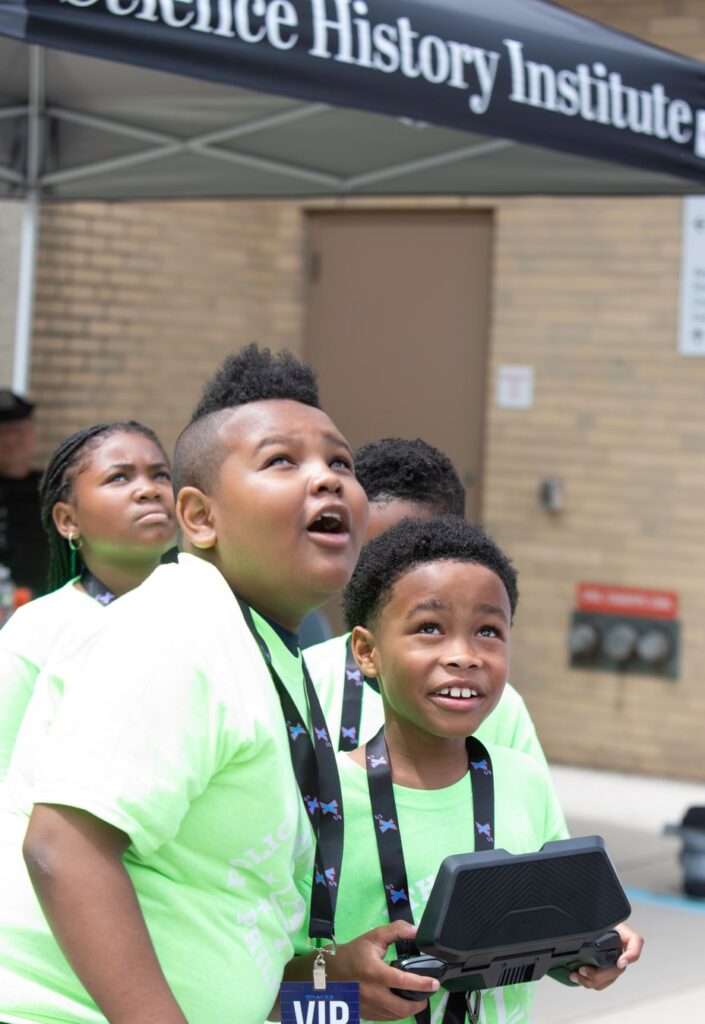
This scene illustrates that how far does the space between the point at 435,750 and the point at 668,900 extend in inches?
153

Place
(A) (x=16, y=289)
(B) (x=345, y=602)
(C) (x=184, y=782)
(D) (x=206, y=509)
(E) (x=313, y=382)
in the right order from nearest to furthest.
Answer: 1. (C) (x=184, y=782)
2. (D) (x=206, y=509)
3. (E) (x=313, y=382)
4. (B) (x=345, y=602)
5. (A) (x=16, y=289)

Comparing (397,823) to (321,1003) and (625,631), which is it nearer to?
(321,1003)

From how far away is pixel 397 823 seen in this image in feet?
6.89

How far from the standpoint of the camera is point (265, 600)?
175cm

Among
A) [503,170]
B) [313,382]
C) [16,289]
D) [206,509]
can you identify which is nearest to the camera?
[206,509]

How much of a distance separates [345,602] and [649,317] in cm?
580

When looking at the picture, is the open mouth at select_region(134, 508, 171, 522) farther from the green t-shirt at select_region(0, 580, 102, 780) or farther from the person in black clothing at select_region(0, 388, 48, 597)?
the person in black clothing at select_region(0, 388, 48, 597)

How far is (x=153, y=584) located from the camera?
5.41 feet

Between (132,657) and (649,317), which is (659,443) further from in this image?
(132,657)

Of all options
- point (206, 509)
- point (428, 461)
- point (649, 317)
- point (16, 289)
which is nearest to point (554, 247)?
point (649, 317)

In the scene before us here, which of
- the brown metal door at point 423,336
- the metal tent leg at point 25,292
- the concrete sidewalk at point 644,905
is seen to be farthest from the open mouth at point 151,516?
Result: the brown metal door at point 423,336

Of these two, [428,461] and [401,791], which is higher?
[428,461]

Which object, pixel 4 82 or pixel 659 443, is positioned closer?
pixel 4 82

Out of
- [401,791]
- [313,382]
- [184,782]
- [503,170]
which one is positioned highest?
[503,170]
